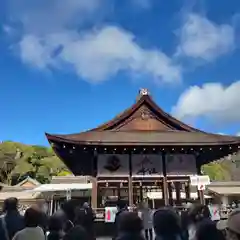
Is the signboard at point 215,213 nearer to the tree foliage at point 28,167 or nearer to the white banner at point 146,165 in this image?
the white banner at point 146,165

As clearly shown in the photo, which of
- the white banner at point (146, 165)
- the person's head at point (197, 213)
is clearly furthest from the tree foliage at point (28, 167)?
the person's head at point (197, 213)

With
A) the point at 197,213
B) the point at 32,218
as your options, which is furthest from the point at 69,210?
the point at 197,213

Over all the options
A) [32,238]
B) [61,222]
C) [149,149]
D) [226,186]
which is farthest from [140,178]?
[226,186]

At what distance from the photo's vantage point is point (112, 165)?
1496 cm

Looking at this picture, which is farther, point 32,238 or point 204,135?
point 204,135

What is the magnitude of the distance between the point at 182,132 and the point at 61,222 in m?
11.7

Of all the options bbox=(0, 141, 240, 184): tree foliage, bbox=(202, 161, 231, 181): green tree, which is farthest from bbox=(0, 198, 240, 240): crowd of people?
bbox=(202, 161, 231, 181): green tree

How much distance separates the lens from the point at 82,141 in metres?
14.0

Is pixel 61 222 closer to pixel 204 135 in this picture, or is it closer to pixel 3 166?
pixel 204 135

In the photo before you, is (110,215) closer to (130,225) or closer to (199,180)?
(199,180)

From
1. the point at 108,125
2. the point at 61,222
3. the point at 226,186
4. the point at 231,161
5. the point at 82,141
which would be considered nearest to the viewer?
the point at 61,222

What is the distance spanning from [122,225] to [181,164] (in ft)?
37.3

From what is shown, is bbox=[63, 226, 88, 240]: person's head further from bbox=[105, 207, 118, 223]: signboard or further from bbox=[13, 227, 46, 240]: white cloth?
bbox=[105, 207, 118, 223]: signboard

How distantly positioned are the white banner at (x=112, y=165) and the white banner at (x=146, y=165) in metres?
0.36
